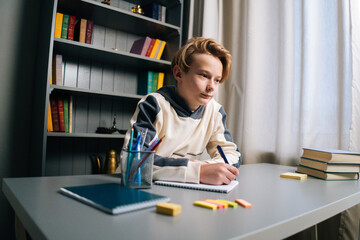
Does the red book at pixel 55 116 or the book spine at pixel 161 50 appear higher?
Answer: the book spine at pixel 161 50

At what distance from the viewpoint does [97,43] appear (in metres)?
2.24

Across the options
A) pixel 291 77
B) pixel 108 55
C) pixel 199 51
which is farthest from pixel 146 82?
pixel 199 51

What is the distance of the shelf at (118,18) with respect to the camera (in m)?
1.91

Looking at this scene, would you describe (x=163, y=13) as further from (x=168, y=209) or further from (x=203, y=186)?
(x=168, y=209)

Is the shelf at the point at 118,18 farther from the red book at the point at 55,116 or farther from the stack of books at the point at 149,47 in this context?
the red book at the point at 55,116

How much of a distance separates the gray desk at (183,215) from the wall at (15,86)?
4.71 feet

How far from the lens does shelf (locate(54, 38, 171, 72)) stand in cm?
184

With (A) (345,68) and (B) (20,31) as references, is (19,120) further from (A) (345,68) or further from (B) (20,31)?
(A) (345,68)

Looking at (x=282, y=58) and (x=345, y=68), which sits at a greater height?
(x=282, y=58)

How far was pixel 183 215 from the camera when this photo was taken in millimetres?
510

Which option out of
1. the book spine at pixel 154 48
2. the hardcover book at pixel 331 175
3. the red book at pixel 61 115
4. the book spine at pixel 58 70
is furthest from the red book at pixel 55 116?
the hardcover book at pixel 331 175

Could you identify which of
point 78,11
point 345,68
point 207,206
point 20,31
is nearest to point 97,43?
point 78,11

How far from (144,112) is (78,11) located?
4.48ft

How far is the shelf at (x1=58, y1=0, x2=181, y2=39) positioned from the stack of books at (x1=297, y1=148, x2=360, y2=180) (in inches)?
61.9
